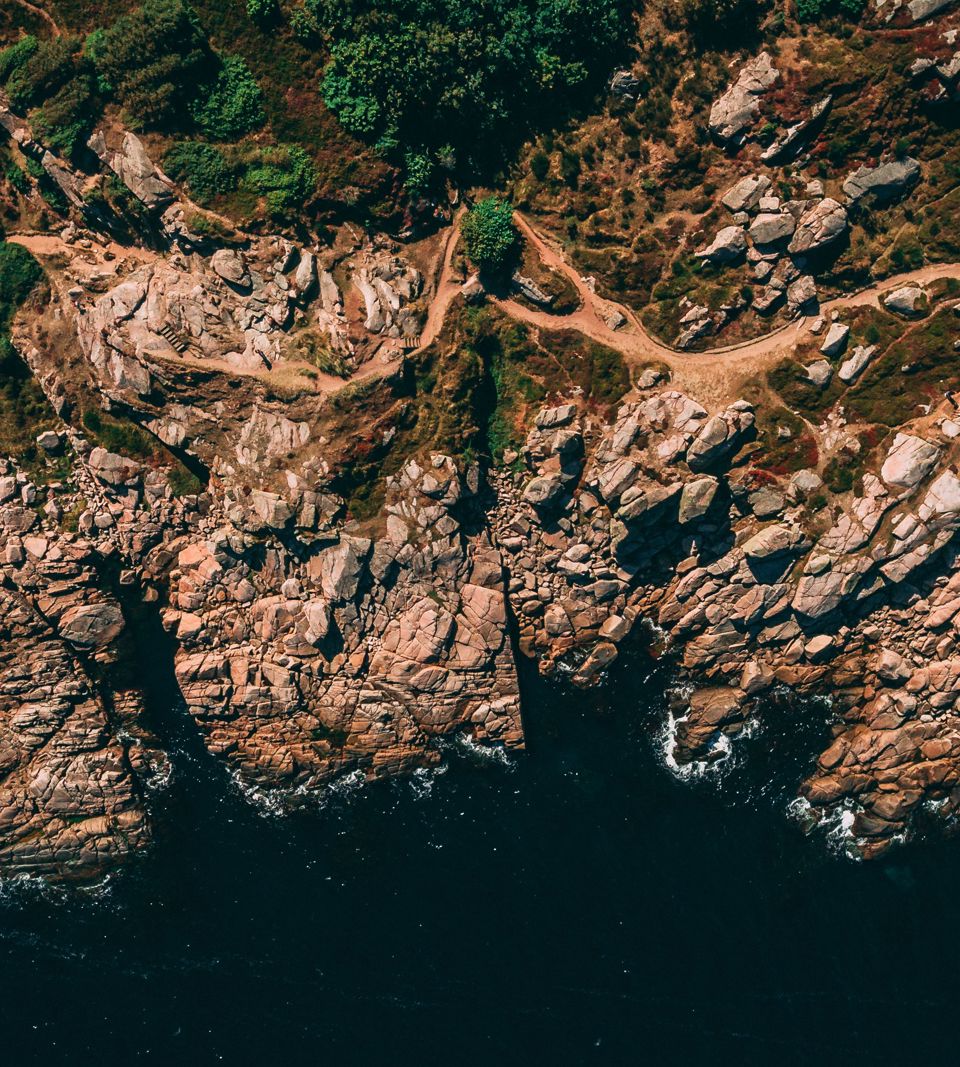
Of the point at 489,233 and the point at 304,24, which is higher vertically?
the point at 304,24

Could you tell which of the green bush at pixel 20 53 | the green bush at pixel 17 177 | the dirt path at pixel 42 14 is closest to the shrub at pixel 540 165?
the dirt path at pixel 42 14

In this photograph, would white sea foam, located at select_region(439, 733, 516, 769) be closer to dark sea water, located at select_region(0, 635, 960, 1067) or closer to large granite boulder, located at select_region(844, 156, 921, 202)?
dark sea water, located at select_region(0, 635, 960, 1067)

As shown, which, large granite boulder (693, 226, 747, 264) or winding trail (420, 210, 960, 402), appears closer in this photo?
large granite boulder (693, 226, 747, 264)

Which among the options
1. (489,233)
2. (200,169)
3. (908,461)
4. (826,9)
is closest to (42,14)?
(200,169)

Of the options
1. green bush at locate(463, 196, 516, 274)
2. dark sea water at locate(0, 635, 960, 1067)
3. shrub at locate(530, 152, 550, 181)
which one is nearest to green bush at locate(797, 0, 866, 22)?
shrub at locate(530, 152, 550, 181)

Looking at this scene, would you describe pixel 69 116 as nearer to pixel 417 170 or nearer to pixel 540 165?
pixel 417 170
